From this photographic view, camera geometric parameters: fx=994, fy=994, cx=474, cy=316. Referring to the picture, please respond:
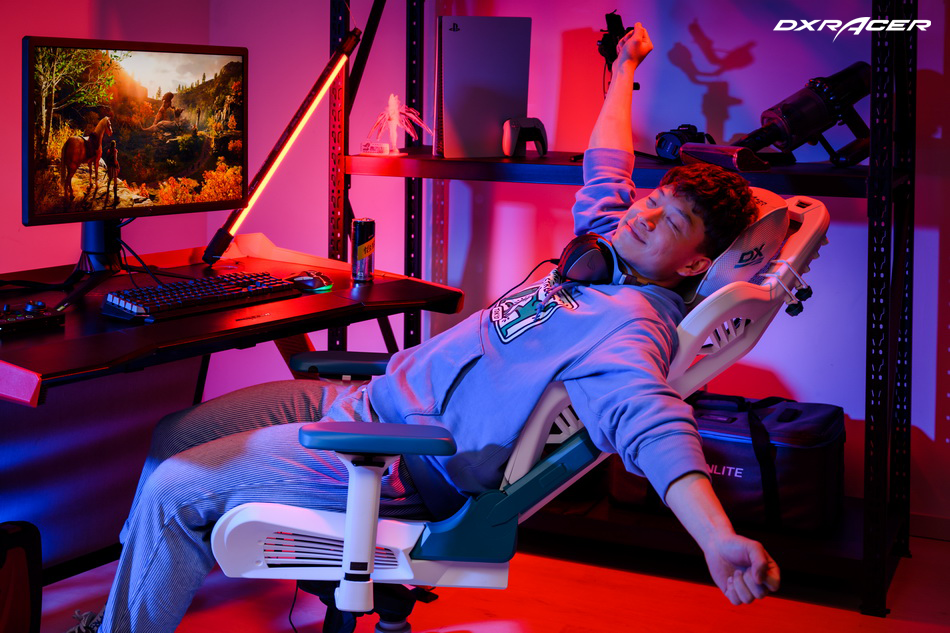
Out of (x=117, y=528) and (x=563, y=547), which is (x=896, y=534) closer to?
(x=563, y=547)

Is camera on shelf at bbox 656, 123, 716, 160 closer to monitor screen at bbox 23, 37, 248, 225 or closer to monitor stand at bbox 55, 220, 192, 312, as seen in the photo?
monitor screen at bbox 23, 37, 248, 225

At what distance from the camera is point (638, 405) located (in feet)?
4.10

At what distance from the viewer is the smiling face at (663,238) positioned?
5.01 feet

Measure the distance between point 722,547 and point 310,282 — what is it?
124cm

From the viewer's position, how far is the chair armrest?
68.4 inches

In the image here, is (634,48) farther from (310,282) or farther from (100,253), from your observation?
(100,253)

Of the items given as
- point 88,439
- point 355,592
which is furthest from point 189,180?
point 355,592

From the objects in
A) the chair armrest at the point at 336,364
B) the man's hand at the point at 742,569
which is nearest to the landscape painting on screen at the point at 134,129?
the chair armrest at the point at 336,364

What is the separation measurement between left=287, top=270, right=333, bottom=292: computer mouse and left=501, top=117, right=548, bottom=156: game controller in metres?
0.61

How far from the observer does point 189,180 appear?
2146mm

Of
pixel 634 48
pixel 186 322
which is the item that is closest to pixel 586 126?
pixel 634 48

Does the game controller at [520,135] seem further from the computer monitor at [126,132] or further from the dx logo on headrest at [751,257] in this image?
the dx logo on headrest at [751,257]

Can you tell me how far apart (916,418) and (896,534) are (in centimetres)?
31

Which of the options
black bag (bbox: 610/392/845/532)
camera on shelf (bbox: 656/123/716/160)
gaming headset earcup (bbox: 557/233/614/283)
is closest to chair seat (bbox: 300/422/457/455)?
gaming headset earcup (bbox: 557/233/614/283)
